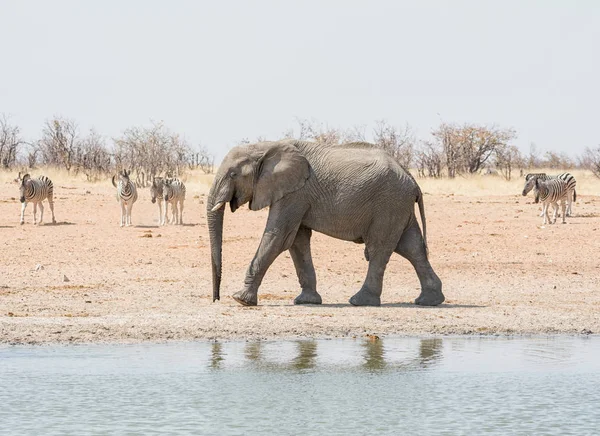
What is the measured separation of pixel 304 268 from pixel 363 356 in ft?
10.1

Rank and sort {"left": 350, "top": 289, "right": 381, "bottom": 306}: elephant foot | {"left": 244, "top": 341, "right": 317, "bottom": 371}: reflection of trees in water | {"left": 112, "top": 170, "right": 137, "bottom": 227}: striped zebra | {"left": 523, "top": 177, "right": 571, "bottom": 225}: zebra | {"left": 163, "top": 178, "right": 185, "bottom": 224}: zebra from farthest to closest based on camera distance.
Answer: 1. {"left": 523, "top": 177, "right": 571, "bottom": 225}: zebra
2. {"left": 163, "top": 178, "right": 185, "bottom": 224}: zebra
3. {"left": 112, "top": 170, "right": 137, "bottom": 227}: striped zebra
4. {"left": 350, "top": 289, "right": 381, "bottom": 306}: elephant foot
5. {"left": 244, "top": 341, "right": 317, "bottom": 371}: reflection of trees in water

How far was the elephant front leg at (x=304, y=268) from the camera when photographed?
14.3m

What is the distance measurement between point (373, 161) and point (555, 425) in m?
5.65

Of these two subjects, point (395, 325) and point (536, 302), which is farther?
point (536, 302)

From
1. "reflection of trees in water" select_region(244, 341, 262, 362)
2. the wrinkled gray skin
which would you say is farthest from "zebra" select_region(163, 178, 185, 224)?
"reflection of trees in water" select_region(244, 341, 262, 362)

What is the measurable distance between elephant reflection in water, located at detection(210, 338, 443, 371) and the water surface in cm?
2

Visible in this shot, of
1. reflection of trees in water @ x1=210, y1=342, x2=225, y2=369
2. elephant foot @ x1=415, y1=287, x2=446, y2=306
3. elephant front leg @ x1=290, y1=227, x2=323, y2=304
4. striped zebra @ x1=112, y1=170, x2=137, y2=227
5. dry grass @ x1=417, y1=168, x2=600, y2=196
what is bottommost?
reflection of trees in water @ x1=210, y1=342, x2=225, y2=369

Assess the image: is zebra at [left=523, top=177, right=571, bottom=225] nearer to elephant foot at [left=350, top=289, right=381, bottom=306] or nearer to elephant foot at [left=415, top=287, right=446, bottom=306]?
elephant foot at [left=415, top=287, right=446, bottom=306]

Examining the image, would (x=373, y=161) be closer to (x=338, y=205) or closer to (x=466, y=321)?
(x=338, y=205)

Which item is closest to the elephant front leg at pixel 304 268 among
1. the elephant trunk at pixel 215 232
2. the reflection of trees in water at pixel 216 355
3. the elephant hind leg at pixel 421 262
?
the elephant trunk at pixel 215 232

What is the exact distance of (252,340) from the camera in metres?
12.2

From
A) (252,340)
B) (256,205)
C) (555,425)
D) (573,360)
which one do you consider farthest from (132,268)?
(555,425)

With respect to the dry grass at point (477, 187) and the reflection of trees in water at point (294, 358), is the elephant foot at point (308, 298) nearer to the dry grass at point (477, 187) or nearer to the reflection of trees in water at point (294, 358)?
the reflection of trees in water at point (294, 358)

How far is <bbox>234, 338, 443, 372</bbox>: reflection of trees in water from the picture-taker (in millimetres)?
10789
